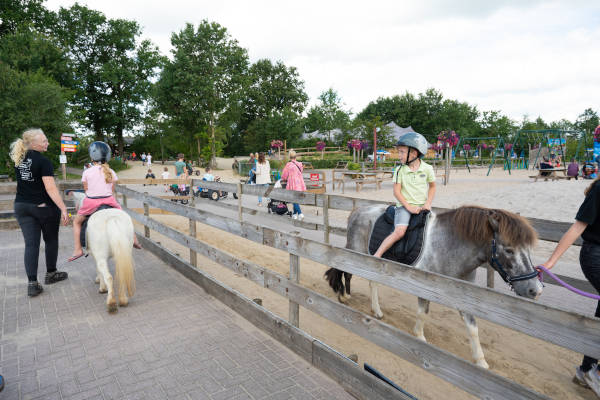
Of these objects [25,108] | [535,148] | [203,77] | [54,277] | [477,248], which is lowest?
[54,277]

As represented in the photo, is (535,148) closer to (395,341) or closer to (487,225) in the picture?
(487,225)

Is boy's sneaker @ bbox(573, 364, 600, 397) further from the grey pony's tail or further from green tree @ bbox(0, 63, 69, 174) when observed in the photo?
green tree @ bbox(0, 63, 69, 174)

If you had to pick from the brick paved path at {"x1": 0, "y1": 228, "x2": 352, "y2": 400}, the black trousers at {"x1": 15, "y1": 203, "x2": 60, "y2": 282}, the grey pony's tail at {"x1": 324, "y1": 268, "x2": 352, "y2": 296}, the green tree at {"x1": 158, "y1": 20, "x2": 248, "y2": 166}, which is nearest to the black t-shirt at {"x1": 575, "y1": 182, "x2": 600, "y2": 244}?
the brick paved path at {"x1": 0, "y1": 228, "x2": 352, "y2": 400}

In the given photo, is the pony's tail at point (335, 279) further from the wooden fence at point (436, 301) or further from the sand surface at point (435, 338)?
the wooden fence at point (436, 301)

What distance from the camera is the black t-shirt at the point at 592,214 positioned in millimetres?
2479

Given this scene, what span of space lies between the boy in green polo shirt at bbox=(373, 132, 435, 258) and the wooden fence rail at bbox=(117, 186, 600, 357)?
1.06 m

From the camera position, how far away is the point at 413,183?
3650 mm

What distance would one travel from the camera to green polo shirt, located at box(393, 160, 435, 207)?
3635mm

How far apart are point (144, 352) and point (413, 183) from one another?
10.1 feet

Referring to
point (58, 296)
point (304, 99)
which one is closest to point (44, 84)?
point (58, 296)

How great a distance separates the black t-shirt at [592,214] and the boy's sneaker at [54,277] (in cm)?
627

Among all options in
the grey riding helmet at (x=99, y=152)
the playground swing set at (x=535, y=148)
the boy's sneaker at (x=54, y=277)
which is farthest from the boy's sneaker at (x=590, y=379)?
the playground swing set at (x=535, y=148)

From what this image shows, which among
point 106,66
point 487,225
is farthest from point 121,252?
point 106,66

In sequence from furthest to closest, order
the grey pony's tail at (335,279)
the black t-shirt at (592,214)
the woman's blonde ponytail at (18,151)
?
the woman's blonde ponytail at (18,151) → the grey pony's tail at (335,279) → the black t-shirt at (592,214)
